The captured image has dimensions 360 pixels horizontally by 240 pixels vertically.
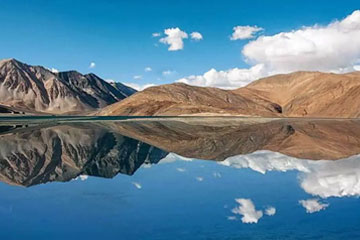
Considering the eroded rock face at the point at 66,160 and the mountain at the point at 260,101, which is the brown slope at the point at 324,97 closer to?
the mountain at the point at 260,101

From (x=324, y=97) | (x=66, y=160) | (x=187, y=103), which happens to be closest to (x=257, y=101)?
(x=324, y=97)

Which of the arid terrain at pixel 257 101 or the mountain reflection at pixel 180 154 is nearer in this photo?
the mountain reflection at pixel 180 154

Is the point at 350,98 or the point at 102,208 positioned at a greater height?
the point at 350,98

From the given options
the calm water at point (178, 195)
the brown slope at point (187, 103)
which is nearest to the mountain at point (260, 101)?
the brown slope at point (187, 103)

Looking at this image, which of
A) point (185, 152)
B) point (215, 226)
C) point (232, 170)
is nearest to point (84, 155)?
point (185, 152)

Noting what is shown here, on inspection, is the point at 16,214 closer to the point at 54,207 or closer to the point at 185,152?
the point at 54,207

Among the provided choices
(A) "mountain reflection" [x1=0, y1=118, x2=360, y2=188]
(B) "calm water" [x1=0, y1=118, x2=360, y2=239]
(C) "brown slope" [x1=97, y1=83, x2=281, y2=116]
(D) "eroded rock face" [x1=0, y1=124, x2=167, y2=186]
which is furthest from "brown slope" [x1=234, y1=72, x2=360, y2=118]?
(B) "calm water" [x1=0, y1=118, x2=360, y2=239]

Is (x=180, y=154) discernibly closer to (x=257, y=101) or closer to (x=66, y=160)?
(x=66, y=160)

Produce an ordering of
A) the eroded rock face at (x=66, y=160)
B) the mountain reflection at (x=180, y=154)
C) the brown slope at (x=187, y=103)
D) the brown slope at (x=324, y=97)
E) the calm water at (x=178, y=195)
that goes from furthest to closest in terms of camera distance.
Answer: the brown slope at (x=187, y=103) < the brown slope at (x=324, y=97) < the eroded rock face at (x=66, y=160) < the mountain reflection at (x=180, y=154) < the calm water at (x=178, y=195)
